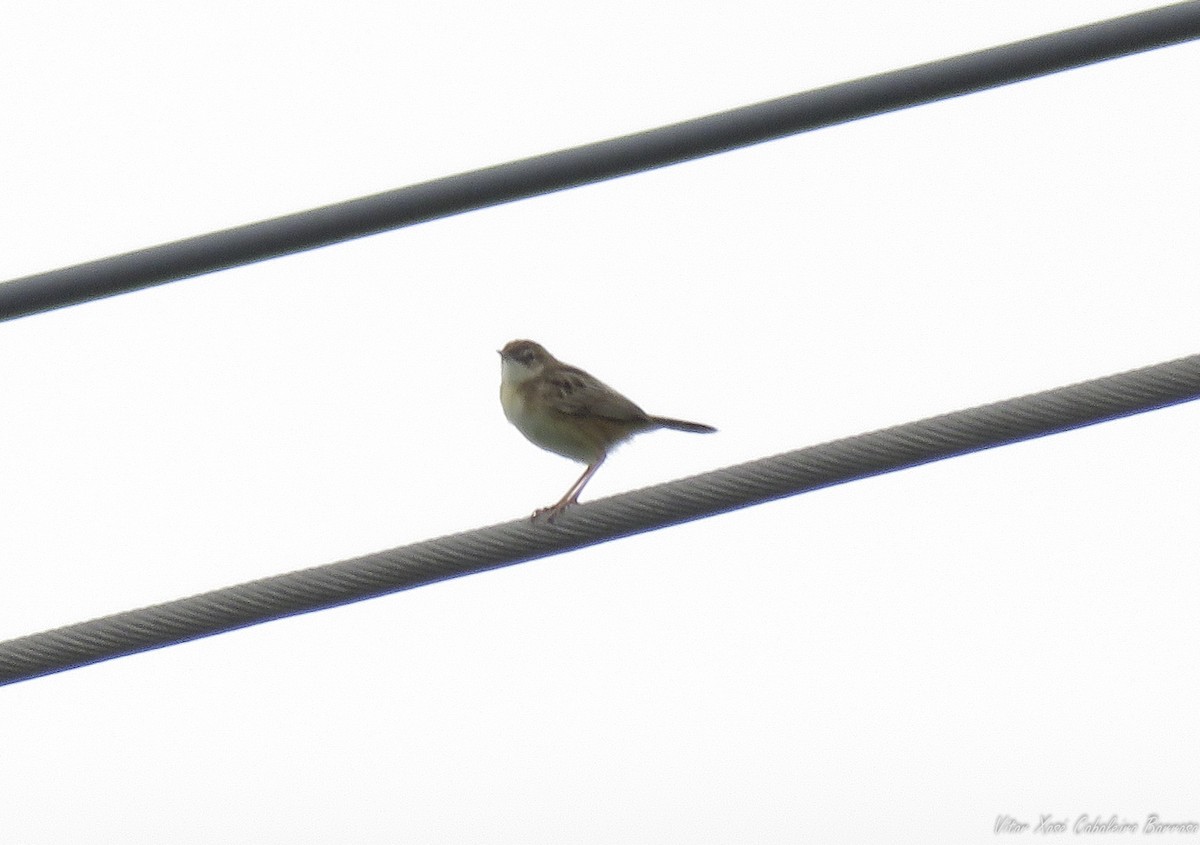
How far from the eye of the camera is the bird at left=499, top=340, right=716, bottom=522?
841cm

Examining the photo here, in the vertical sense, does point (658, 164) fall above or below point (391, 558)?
above

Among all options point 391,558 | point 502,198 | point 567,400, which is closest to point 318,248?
point 502,198

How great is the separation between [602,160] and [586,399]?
11.5 feet

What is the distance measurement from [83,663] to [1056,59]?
3.39 metres

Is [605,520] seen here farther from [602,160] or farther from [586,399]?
[586,399]

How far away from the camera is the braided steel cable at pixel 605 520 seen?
4.91 m

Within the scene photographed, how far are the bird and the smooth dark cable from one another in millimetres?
3314

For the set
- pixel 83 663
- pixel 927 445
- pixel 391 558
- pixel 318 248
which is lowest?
pixel 83 663

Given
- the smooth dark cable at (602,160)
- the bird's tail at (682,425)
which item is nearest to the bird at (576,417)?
the bird's tail at (682,425)

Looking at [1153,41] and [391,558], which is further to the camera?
[391,558]

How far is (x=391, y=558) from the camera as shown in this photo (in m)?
5.28

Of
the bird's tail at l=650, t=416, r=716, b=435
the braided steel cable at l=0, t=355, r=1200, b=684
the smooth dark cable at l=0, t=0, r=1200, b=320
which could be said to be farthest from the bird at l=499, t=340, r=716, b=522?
the smooth dark cable at l=0, t=0, r=1200, b=320

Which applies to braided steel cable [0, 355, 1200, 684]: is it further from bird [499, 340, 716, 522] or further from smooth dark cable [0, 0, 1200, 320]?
bird [499, 340, 716, 522]

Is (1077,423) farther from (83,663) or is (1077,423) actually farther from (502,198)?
(83,663)
